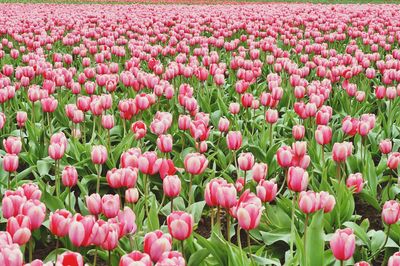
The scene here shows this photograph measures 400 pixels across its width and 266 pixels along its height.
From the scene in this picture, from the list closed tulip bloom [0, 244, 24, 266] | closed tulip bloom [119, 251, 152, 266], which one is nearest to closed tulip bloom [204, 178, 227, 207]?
closed tulip bloom [119, 251, 152, 266]

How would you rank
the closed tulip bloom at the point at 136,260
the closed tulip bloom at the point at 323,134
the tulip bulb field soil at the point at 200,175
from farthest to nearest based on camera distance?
the closed tulip bloom at the point at 323,134 < the tulip bulb field soil at the point at 200,175 < the closed tulip bloom at the point at 136,260

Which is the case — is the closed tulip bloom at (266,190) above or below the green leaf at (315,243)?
above

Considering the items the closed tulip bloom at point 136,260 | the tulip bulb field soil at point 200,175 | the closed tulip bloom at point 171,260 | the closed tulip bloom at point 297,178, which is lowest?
the tulip bulb field soil at point 200,175

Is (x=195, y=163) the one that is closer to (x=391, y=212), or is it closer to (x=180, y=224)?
(x=180, y=224)

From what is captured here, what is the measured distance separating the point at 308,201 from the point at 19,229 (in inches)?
45.1

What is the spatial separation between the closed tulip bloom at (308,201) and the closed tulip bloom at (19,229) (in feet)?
3.59

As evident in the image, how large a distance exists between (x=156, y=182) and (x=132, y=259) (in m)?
2.16

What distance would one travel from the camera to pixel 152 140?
4766mm

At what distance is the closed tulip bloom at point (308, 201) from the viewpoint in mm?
2438

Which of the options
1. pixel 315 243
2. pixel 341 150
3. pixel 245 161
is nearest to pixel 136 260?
pixel 315 243

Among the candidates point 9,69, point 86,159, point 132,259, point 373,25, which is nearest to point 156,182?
point 86,159

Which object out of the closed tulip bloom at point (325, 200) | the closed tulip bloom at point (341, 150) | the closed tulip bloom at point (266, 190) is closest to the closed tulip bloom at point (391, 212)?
the closed tulip bloom at point (325, 200)

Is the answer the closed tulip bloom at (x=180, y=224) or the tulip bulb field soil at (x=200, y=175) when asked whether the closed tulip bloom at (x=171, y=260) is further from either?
the closed tulip bloom at (x=180, y=224)

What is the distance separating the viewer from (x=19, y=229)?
210cm
